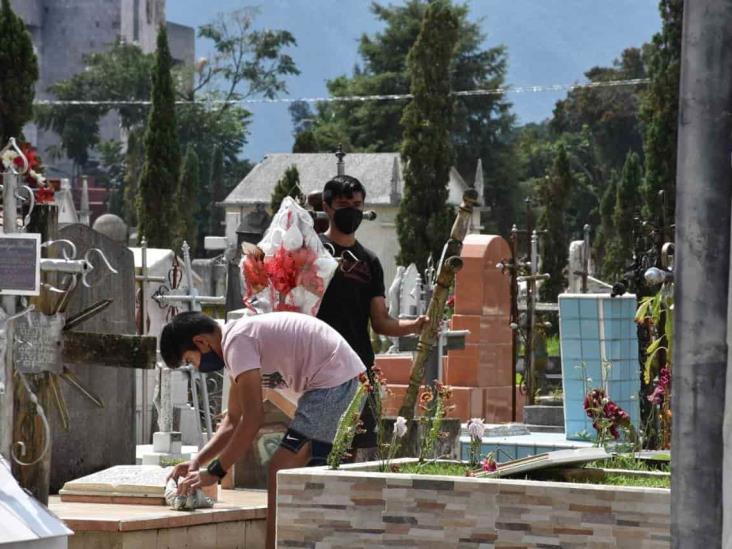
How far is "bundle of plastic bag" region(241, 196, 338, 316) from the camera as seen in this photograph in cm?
908

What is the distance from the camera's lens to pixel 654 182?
4306 cm

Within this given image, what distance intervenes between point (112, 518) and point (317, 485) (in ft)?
6.42

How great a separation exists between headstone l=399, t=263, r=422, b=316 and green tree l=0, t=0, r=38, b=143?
18.3 meters

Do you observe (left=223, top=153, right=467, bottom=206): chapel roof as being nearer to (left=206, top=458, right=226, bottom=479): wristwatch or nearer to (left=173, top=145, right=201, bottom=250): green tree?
(left=173, top=145, right=201, bottom=250): green tree

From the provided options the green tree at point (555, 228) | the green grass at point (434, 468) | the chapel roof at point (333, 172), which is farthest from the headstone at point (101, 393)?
the chapel roof at point (333, 172)

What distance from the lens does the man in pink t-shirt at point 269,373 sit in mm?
7477

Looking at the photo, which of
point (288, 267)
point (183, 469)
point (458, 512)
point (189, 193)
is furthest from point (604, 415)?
point (189, 193)

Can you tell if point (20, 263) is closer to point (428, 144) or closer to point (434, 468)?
point (434, 468)

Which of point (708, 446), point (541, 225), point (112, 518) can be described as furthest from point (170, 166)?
point (708, 446)

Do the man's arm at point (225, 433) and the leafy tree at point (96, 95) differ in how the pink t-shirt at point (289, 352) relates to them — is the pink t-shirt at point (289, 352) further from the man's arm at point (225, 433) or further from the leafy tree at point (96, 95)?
the leafy tree at point (96, 95)

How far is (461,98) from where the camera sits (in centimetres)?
8856

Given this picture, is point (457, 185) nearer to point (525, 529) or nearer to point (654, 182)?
point (654, 182)

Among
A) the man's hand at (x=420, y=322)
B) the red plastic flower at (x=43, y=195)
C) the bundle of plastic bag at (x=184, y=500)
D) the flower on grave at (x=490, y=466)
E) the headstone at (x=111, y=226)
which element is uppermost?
the headstone at (x=111, y=226)

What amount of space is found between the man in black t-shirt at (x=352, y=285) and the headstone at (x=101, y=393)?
9.27ft
